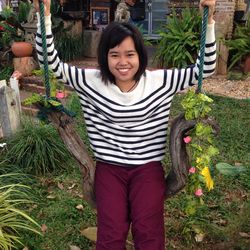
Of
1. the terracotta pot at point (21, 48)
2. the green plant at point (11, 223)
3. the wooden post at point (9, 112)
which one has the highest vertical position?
the terracotta pot at point (21, 48)

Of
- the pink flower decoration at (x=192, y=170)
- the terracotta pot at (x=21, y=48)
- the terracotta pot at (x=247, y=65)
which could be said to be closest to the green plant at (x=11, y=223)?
the pink flower decoration at (x=192, y=170)

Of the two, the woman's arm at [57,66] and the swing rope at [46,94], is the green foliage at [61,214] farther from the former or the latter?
the woman's arm at [57,66]

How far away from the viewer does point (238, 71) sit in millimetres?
6855

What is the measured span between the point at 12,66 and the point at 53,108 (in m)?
5.52

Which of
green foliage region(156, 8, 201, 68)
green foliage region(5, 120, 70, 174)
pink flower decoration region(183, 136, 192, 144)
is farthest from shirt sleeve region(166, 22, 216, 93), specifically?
green foliage region(156, 8, 201, 68)

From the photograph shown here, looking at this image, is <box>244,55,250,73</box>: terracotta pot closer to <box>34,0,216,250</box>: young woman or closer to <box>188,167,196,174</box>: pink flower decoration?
<box>34,0,216,250</box>: young woman

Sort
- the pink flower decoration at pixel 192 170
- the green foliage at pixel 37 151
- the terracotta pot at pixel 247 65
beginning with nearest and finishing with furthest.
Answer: the pink flower decoration at pixel 192 170 → the green foliage at pixel 37 151 → the terracotta pot at pixel 247 65

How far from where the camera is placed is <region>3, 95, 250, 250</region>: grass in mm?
2764

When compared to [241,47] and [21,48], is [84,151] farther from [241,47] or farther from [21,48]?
[241,47]

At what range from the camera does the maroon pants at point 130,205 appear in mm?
2176

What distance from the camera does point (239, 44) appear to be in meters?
6.57

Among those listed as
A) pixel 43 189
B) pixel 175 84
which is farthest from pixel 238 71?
pixel 175 84

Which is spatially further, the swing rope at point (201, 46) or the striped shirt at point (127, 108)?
the striped shirt at point (127, 108)

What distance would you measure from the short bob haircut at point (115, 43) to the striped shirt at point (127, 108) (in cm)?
5
